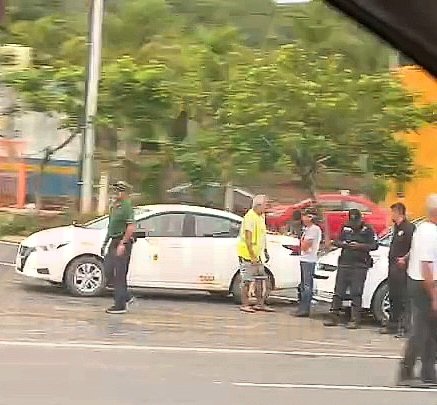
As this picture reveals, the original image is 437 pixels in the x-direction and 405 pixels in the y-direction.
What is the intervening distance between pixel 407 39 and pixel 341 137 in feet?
7.73

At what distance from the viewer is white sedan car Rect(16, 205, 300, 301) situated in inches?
125

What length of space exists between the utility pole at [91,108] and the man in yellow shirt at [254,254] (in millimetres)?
507

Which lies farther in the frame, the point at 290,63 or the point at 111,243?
the point at 111,243

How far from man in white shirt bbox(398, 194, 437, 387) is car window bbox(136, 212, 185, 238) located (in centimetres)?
95

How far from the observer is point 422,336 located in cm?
254

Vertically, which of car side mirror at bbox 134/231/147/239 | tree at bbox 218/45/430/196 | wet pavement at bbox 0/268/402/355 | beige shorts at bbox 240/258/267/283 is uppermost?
tree at bbox 218/45/430/196

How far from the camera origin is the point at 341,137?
2977mm

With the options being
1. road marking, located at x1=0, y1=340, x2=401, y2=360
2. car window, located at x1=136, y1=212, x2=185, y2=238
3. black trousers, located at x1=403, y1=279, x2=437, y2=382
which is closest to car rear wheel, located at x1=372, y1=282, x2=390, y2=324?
road marking, located at x1=0, y1=340, x2=401, y2=360

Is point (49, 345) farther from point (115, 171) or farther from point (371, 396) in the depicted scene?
point (371, 396)

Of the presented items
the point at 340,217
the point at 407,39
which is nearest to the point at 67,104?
the point at 340,217

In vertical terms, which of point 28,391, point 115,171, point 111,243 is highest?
point 115,171

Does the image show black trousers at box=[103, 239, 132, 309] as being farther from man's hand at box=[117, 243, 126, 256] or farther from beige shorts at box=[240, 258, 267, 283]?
beige shorts at box=[240, 258, 267, 283]

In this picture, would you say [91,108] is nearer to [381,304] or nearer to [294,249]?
[294,249]

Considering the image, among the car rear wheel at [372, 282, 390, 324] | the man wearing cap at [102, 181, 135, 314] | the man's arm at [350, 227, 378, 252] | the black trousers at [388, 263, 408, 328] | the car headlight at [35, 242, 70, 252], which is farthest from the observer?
the car headlight at [35, 242, 70, 252]
